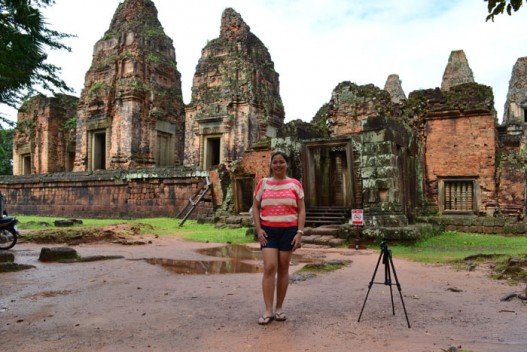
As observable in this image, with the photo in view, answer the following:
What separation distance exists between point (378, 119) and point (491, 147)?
Answer: 6.69m

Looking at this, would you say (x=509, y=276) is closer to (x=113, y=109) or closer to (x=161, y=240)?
(x=161, y=240)

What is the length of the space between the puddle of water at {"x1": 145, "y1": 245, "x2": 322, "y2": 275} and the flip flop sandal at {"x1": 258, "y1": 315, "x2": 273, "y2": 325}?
127 inches

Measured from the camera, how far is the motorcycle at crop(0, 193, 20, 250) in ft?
33.9

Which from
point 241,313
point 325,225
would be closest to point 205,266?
point 241,313

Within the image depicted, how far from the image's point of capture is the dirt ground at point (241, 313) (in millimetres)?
3766

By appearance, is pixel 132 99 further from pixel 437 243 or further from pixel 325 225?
pixel 437 243

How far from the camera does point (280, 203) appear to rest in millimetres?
4543

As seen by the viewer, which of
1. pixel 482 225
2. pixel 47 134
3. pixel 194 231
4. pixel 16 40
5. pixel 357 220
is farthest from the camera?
pixel 47 134

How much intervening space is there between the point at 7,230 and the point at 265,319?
350 inches

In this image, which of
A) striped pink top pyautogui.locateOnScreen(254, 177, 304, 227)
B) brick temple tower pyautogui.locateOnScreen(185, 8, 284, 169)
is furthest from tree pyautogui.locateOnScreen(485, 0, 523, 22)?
brick temple tower pyautogui.locateOnScreen(185, 8, 284, 169)

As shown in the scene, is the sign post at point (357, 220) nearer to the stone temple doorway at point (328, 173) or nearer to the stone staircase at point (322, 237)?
the stone staircase at point (322, 237)

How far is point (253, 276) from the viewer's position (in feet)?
23.1

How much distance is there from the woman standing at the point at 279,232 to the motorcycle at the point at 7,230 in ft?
26.7

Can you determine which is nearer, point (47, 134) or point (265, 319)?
point (265, 319)
